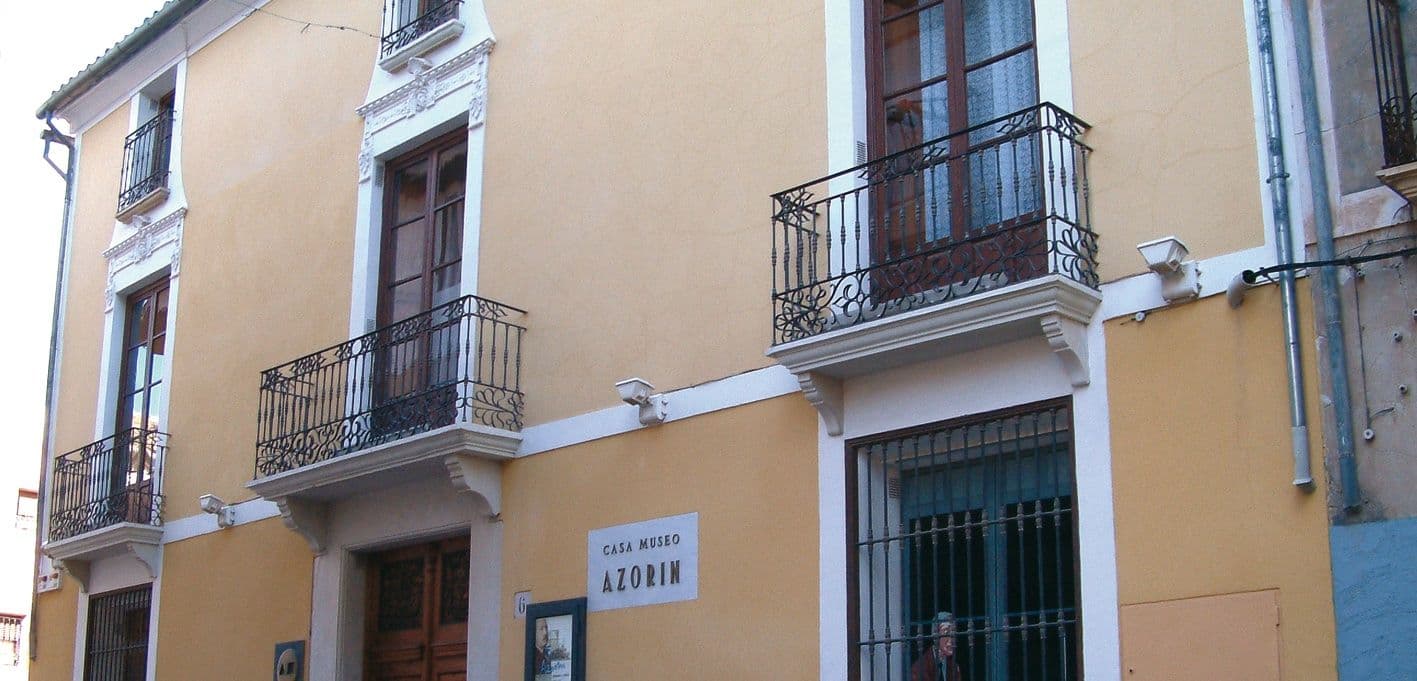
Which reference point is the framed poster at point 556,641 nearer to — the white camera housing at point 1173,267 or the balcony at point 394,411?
the balcony at point 394,411

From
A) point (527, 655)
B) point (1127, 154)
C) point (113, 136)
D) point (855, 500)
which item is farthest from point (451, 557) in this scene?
point (113, 136)

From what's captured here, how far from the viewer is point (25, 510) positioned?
79.7 feet

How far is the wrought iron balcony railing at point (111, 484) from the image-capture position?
14.8 meters

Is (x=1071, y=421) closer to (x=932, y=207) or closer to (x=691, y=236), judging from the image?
(x=932, y=207)

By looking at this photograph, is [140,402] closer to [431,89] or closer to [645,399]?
[431,89]

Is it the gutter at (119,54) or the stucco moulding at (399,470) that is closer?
the stucco moulding at (399,470)

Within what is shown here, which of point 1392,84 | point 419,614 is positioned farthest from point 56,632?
point 1392,84

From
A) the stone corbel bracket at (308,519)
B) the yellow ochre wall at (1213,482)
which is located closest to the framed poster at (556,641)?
the stone corbel bracket at (308,519)

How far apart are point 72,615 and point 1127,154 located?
37.6ft

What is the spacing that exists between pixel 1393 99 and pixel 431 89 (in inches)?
302

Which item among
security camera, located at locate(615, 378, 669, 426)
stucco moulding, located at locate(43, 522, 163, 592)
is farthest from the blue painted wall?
stucco moulding, located at locate(43, 522, 163, 592)

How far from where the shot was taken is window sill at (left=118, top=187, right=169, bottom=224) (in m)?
15.8

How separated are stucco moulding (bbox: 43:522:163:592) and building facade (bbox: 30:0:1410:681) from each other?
0.13 ft

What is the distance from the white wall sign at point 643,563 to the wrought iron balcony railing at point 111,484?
583 cm
